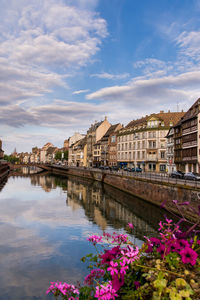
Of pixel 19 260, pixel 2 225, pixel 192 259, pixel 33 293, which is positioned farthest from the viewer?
pixel 2 225

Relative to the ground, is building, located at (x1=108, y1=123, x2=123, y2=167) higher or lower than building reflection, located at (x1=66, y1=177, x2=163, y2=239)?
higher

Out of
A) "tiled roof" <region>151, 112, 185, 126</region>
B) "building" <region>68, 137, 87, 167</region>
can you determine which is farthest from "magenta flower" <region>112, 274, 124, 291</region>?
"building" <region>68, 137, 87, 167</region>

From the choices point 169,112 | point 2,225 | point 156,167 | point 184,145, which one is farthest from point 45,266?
point 169,112

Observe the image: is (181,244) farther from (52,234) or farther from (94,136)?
(94,136)

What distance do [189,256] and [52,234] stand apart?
19331mm

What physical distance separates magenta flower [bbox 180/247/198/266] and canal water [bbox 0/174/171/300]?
1.96 metres

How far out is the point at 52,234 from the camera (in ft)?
71.6

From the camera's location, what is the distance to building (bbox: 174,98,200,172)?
48812 mm

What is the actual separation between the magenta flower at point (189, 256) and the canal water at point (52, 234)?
1.96m

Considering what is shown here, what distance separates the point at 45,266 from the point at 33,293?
9.95 ft

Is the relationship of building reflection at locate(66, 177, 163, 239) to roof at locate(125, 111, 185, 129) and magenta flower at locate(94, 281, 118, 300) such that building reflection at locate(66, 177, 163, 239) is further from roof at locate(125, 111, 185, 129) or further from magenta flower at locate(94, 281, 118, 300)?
roof at locate(125, 111, 185, 129)

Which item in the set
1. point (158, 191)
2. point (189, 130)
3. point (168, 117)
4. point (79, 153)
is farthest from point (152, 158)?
point (79, 153)

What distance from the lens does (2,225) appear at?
2503 cm

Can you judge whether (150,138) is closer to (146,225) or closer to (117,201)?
(117,201)
